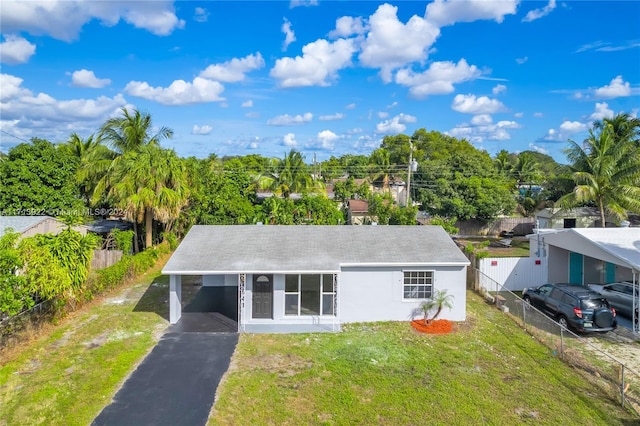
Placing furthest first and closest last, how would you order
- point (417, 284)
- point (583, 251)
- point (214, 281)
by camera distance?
1. point (214, 281)
2. point (583, 251)
3. point (417, 284)

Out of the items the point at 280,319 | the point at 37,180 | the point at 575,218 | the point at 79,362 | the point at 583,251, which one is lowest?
the point at 79,362

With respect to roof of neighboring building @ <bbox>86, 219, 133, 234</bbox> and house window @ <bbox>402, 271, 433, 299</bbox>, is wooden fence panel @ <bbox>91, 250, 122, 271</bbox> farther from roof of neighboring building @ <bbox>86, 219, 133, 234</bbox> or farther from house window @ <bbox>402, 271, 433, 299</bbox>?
house window @ <bbox>402, 271, 433, 299</bbox>

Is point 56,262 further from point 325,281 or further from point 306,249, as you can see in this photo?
point 325,281

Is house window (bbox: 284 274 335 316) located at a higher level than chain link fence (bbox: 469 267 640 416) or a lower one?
higher

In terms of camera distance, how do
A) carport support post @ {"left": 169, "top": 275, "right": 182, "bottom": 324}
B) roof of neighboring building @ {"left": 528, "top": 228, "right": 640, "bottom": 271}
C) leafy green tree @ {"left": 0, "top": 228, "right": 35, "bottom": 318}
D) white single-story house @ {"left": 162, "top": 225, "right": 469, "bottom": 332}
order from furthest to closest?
1. roof of neighboring building @ {"left": 528, "top": 228, "right": 640, "bottom": 271}
2. carport support post @ {"left": 169, "top": 275, "right": 182, "bottom": 324}
3. white single-story house @ {"left": 162, "top": 225, "right": 469, "bottom": 332}
4. leafy green tree @ {"left": 0, "top": 228, "right": 35, "bottom": 318}

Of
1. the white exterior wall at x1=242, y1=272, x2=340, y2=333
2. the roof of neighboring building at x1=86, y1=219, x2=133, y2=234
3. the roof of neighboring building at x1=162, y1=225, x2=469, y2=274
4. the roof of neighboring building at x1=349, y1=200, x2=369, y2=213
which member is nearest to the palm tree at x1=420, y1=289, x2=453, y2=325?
the roof of neighboring building at x1=162, y1=225, x2=469, y2=274

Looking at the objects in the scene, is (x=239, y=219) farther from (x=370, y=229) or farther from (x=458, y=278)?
(x=458, y=278)

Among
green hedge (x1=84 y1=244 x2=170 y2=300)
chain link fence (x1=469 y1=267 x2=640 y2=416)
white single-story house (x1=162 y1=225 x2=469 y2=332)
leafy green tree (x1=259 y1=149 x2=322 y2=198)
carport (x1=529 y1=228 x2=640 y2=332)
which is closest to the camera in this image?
chain link fence (x1=469 y1=267 x2=640 y2=416)

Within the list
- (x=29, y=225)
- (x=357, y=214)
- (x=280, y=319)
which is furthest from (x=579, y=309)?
(x=29, y=225)
